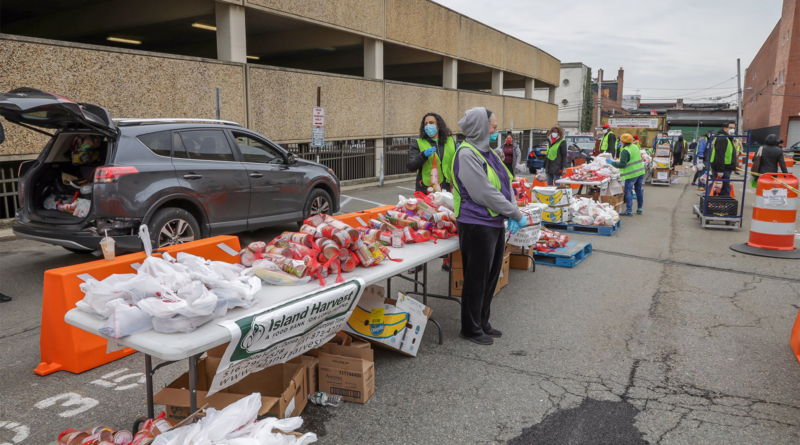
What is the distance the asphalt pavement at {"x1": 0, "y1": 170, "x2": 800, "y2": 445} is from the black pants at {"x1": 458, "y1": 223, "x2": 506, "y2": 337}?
26 centimetres

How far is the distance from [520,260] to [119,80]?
8.17 meters

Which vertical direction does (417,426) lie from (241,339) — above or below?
below

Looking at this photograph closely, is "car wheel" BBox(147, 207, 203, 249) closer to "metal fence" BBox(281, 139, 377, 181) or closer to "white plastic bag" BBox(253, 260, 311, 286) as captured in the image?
"white plastic bag" BBox(253, 260, 311, 286)

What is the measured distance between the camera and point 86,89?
388 inches

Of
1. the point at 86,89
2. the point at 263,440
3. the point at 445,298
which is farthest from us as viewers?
the point at 86,89

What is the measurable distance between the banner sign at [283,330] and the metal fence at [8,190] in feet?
27.7

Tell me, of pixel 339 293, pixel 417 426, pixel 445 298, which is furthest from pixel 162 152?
pixel 417 426

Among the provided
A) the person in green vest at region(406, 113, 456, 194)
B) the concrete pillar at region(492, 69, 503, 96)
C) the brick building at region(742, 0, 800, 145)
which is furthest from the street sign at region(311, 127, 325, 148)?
the brick building at region(742, 0, 800, 145)

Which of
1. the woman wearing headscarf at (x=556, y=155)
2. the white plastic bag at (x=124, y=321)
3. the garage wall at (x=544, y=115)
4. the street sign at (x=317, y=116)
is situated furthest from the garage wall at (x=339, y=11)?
the garage wall at (x=544, y=115)

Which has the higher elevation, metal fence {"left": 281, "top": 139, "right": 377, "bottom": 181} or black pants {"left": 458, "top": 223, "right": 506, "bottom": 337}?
metal fence {"left": 281, "top": 139, "right": 377, "bottom": 181}

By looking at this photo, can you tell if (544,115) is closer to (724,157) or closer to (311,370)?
(724,157)

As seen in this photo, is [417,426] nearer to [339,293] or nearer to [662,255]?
[339,293]

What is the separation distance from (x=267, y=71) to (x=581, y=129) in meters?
45.9

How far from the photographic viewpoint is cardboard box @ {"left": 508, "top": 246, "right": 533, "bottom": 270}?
24.6 ft
